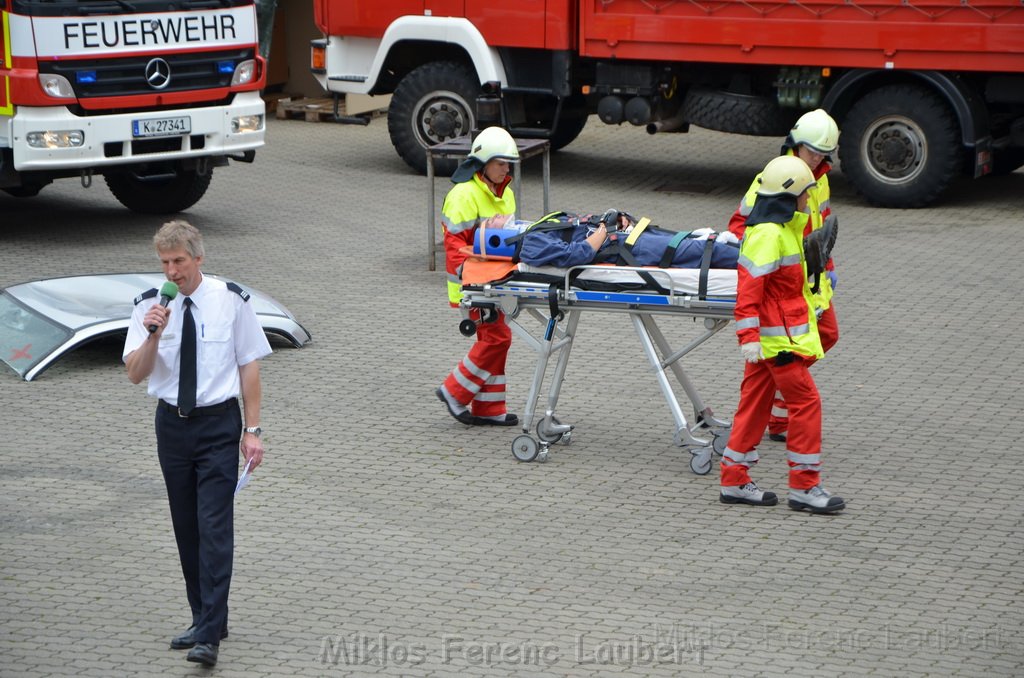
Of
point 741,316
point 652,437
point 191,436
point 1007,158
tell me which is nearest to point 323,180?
point 1007,158

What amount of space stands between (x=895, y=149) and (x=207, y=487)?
33.3 feet

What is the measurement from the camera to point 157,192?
48.1 feet

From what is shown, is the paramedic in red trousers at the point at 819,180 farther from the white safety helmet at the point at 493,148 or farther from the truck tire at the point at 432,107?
the truck tire at the point at 432,107

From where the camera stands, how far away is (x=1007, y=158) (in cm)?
1545

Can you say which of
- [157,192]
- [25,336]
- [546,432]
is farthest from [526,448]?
[157,192]

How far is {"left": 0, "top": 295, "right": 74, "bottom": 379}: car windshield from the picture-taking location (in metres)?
9.56

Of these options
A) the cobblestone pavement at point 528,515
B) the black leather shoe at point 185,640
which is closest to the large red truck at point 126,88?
the cobblestone pavement at point 528,515

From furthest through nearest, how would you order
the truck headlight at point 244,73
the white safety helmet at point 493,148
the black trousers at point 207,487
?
the truck headlight at point 244,73
the white safety helmet at point 493,148
the black trousers at point 207,487

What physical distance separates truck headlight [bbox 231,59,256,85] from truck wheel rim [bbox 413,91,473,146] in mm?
2807

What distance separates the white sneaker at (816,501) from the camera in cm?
737

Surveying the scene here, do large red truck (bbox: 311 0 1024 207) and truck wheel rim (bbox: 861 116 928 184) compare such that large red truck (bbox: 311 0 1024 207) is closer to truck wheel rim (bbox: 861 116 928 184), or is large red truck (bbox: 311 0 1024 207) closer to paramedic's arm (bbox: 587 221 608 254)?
truck wheel rim (bbox: 861 116 928 184)

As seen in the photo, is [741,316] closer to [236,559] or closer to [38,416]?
[236,559]

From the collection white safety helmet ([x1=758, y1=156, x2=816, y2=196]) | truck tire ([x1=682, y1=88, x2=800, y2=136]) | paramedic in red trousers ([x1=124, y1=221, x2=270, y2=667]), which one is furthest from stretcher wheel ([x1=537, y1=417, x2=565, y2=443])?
truck tire ([x1=682, y1=88, x2=800, y2=136])

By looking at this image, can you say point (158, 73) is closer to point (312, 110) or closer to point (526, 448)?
point (526, 448)
